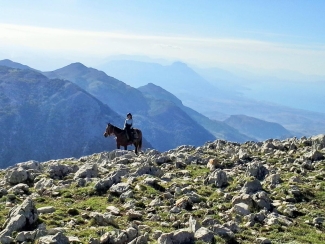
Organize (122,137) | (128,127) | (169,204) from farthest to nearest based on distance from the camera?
(122,137), (128,127), (169,204)

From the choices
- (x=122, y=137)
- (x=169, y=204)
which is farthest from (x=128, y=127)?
(x=169, y=204)

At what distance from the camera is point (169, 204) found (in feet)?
63.1

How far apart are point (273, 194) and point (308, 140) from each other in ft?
68.3

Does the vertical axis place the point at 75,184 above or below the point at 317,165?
below

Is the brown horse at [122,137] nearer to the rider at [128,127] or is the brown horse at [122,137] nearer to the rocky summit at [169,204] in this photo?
the rider at [128,127]

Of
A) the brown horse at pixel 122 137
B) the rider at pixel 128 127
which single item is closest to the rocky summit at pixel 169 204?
the rider at pixel 128 127

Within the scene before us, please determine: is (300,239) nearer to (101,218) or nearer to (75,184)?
(101,218)

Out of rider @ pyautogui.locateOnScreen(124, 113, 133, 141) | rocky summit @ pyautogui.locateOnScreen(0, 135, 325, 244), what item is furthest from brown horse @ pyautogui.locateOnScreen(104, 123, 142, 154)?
rocky summit @ pyautogui.locateOnScreen(0, 135, 325, 244)

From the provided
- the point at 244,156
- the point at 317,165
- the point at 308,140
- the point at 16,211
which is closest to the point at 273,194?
the point at 317,165

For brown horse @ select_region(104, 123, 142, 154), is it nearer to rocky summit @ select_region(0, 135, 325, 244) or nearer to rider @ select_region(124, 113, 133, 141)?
rider @ select_region(124, 113, 133, 141)

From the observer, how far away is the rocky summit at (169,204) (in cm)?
1388

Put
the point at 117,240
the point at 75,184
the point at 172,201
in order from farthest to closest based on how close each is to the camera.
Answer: the point at 75,184 → the point at 172,201 → the point at 117,240

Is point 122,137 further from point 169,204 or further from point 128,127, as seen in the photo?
point 169,204

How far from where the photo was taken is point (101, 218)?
15359 mm
